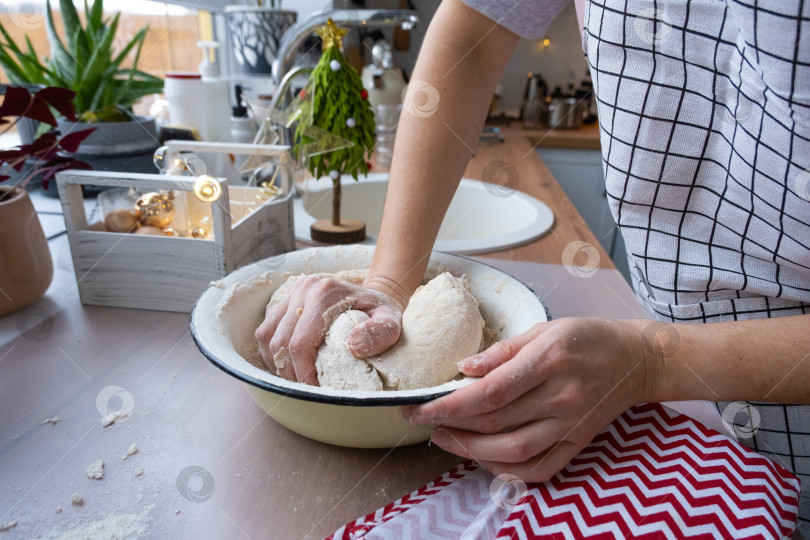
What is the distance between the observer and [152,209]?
0.82 meters

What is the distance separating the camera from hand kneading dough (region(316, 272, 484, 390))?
0.50 metres

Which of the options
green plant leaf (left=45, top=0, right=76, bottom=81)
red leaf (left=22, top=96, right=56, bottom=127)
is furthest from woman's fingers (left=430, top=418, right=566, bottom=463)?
green plant leaf (left=45, top=0, right=76, bottom=81)

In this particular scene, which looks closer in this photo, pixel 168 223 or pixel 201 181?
pixel 201 181

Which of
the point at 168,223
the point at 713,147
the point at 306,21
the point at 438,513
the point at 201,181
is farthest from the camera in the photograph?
the point at 306,21

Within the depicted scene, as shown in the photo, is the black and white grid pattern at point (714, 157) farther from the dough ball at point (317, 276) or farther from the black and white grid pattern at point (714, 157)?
the dough ball at point (317, 276)

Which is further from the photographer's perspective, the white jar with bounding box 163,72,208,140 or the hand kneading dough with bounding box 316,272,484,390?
the white jar with bounding box 163,72,208,140

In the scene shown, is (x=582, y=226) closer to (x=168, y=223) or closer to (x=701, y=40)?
(x=701, y=40)

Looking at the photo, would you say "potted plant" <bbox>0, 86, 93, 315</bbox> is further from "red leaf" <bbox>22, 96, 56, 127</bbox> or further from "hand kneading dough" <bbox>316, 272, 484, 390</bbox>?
"hand kneading dough" <bbox>316, 272, 484, 390</bbox>

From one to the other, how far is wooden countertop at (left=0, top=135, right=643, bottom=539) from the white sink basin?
63 cm

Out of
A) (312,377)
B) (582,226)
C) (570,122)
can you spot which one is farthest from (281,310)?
(570,122)

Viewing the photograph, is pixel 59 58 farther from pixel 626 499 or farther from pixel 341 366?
pixel 626 499

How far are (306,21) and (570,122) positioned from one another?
77.5 inches

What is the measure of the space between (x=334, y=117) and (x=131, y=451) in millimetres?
687

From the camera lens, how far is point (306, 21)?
3.65ft
